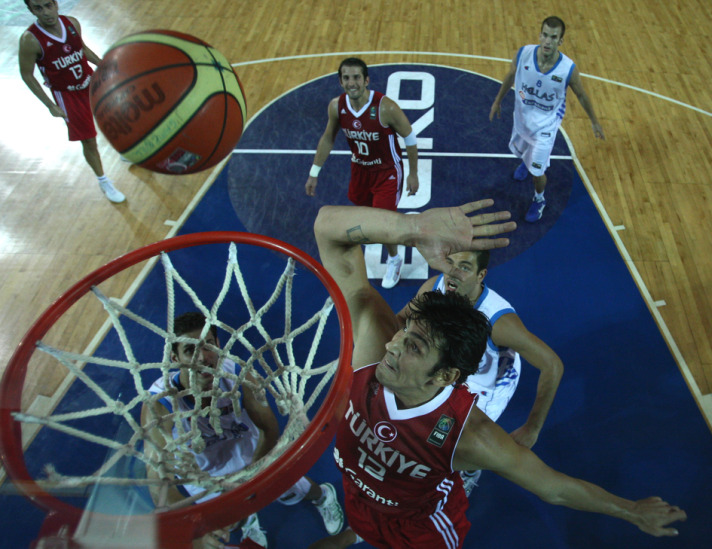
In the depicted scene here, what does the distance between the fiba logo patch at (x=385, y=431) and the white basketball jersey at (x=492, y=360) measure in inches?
34.3

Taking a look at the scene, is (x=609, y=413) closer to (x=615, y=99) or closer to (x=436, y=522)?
(x=436, y=522)

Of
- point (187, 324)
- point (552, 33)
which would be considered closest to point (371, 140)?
point (552, 33)

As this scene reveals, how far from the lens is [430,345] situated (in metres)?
2.36

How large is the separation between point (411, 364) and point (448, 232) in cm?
55

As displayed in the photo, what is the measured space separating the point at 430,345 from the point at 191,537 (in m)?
1.13

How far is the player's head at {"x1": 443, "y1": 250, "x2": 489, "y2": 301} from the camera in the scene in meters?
3.12

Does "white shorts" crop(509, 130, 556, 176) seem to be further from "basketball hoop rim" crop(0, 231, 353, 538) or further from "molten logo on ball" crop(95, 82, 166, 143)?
"molten logo on ball" crop(95, 82, 166, 143)

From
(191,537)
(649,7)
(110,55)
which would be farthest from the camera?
(649,7)

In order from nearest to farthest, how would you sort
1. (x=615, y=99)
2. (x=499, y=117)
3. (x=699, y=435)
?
(x=699, y=435)
(x=499, y=117)
(x=615, y=99)

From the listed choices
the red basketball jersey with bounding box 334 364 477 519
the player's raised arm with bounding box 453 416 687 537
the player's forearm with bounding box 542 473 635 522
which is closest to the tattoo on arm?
the red basketball jersey with bounding box 334 364 477 519

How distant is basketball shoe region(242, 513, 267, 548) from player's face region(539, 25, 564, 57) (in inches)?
166

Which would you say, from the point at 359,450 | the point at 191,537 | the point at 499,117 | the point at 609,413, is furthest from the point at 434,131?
the point at 191,537

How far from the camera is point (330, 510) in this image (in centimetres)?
356

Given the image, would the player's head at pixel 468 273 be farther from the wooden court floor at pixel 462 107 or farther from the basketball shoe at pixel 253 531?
the wooden court floor at pixel 462 107
